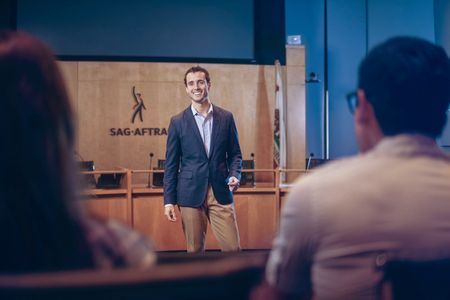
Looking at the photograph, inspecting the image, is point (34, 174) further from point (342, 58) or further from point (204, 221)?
point (342, 58)

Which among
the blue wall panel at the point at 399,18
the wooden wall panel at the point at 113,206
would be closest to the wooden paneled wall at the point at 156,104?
the wooden wall panel at the point at 113,206

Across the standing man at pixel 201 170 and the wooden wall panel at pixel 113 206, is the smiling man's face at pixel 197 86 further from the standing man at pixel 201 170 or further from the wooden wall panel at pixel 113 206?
the wooden wall panel at pixel 113 206

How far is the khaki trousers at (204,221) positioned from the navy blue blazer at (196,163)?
0.05 metres

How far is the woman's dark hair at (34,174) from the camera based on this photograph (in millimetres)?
896

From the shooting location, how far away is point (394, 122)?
124 cm

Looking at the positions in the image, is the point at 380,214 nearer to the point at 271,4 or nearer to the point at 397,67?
the point at 397,67

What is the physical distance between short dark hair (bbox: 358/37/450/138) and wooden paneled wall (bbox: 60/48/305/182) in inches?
256

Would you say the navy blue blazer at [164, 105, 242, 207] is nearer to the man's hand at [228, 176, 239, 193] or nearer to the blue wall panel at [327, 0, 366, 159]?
the man's hand at [228, 176, 239, 193]

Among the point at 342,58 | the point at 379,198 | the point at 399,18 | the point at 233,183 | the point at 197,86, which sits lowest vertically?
the point at 233,183

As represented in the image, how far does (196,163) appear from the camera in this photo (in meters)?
4.01

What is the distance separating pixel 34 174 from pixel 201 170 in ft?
10.1

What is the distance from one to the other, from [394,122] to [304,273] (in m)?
0.40

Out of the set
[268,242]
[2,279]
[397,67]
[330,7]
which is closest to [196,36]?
[330,7]

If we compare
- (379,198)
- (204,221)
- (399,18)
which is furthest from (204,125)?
(399,18)
